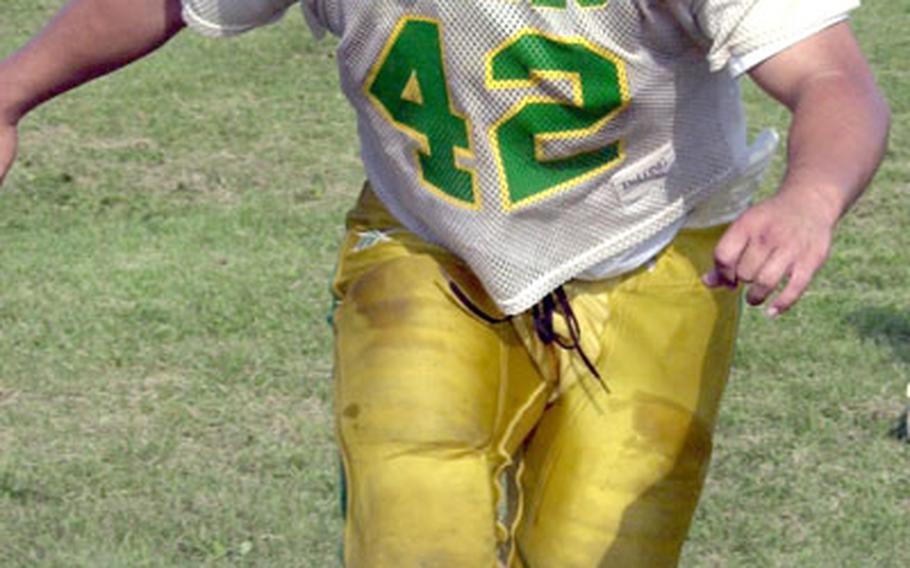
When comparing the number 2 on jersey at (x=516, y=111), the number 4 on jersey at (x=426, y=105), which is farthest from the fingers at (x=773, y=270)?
the number 4 on jersey at (x=426, y=105)

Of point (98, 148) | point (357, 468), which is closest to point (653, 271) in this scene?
point (357, 468)

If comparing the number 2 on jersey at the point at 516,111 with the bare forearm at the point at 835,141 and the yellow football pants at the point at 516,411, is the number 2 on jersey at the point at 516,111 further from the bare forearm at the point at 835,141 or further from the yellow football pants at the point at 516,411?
the bare forearm at the point at 835,141

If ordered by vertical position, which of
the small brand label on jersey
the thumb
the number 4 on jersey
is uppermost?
the number 4 on jersey

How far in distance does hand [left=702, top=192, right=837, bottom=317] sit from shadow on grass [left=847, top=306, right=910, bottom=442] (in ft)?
11.1

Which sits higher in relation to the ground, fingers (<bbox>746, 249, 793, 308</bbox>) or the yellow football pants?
fingers (<bbox>746, 249, 793, 308</bbox>)

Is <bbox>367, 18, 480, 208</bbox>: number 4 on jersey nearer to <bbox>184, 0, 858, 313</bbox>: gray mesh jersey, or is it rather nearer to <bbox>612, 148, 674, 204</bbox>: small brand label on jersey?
<bbox>184, 0, 858, 313</bbox>: gray mesh jersey

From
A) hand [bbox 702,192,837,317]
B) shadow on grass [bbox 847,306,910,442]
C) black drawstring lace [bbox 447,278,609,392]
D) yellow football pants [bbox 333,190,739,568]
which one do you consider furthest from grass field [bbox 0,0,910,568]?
hand [bbox 702,192,837,317]

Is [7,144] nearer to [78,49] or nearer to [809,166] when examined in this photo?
[78,49]

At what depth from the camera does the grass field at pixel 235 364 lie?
17.6 ft

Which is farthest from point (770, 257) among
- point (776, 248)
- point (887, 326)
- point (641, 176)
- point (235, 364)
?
point (887, 326)

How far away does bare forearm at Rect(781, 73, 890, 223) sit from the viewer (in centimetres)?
305

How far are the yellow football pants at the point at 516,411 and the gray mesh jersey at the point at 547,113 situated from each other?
3.3 inches

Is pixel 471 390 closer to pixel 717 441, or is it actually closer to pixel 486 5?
pixel 486 5

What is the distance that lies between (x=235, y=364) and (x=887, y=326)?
1873mm
